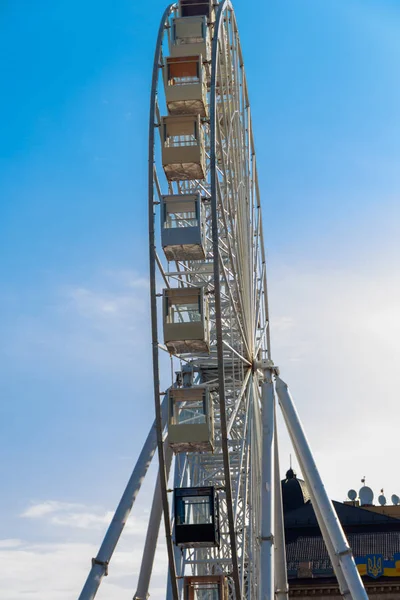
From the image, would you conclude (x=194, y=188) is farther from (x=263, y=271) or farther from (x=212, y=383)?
(x=212, y=383)

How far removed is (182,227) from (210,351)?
592 cm

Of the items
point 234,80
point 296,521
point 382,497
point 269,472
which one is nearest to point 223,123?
point 234,80

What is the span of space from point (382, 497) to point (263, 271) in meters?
54.7

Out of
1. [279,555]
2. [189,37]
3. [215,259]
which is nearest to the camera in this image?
[215,259]

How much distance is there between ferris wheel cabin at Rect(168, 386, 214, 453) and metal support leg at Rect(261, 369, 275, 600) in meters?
3.47

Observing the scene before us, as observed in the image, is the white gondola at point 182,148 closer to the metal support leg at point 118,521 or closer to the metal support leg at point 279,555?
the metal support leg at point 118,521

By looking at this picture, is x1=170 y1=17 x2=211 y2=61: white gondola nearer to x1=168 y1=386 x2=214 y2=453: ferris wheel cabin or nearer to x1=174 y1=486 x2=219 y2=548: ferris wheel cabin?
x1=168 y1=386 x2=214 y2=453: ferris wheel cabin

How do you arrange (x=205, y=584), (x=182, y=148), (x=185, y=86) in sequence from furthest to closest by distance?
(x=205, y=584) → (x=185, y=86) → (x=182, y=148)

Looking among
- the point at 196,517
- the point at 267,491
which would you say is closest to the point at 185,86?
the point at 267,491

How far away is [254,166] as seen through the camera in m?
52.5

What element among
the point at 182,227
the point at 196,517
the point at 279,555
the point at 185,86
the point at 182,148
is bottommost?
the point at 196,517

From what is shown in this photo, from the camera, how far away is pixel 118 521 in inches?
1673

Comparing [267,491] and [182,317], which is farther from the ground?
[182,317]

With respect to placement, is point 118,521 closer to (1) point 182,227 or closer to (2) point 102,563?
(2) point 102,563
